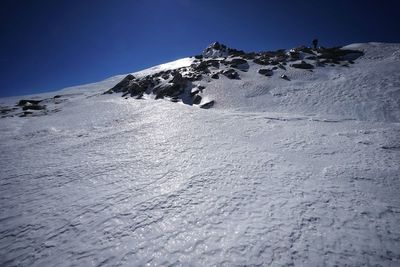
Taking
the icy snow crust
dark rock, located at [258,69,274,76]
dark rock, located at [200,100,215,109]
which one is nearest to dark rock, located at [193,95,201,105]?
dark rock, located at [200,100,215,109]

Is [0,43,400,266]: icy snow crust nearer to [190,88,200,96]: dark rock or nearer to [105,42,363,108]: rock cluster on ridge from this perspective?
[190,88,200,96]: dark rock

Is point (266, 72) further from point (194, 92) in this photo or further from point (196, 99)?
point (196, 99)

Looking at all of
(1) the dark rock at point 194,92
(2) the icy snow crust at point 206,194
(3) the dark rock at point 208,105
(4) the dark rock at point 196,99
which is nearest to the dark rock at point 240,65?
(1) the dark rock at point 194,92

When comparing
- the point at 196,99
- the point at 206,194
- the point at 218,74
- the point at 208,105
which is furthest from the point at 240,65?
the point at 206,194

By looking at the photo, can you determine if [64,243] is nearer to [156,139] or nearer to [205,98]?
[156,139]

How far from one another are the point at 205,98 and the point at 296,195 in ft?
40.2

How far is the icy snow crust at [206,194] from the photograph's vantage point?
315cm

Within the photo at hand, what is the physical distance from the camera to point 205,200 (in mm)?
4312

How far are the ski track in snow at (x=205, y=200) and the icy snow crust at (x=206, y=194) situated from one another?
0.9 inches

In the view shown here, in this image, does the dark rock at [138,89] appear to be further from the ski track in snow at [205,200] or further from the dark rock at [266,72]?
the ski track in snow at [205,200]

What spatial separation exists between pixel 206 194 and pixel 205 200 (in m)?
0.21

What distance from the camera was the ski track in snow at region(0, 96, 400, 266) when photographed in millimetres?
3137

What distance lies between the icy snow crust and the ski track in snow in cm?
2

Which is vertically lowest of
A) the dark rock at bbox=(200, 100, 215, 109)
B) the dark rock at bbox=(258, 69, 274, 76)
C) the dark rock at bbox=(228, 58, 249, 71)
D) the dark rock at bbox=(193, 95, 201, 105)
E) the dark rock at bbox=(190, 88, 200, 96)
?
the dark rock at bbox=(200, 100, 215, 109)
